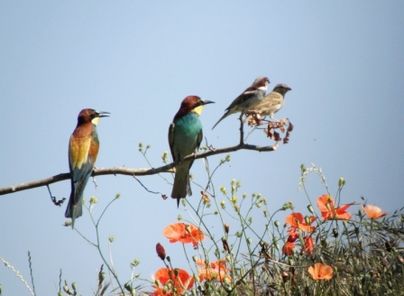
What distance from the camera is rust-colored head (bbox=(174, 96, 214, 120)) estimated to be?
549 centimetres

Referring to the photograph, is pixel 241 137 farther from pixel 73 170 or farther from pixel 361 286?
pixel 73 170

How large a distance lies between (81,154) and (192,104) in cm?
126

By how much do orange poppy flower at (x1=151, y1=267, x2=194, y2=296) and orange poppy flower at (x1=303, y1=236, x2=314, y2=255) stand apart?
789mm

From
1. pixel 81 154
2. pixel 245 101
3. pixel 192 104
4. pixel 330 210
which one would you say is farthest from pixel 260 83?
pixel 330 210

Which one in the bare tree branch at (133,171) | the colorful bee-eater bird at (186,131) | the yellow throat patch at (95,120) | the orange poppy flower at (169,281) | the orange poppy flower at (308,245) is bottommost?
the orange poppy flower at (169,281)

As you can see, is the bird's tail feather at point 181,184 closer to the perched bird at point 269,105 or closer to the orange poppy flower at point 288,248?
the perched bird at point 269,105

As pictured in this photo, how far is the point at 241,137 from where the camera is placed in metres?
3.68

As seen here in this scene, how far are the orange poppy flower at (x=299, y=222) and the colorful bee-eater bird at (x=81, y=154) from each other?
1.74 m

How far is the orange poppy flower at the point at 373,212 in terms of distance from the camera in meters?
3.55

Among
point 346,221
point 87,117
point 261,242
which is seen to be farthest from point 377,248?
point 87,117

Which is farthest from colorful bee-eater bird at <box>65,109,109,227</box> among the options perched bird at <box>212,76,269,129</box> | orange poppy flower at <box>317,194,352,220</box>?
orange poppy flower at <box>317,194,352,220</box>

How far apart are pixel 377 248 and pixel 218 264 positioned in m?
1.08

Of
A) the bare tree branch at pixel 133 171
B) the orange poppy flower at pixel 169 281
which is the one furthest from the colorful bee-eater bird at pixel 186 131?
the orange poppy flower at pixel 169 281

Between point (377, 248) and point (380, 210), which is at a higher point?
point (380, 210)
